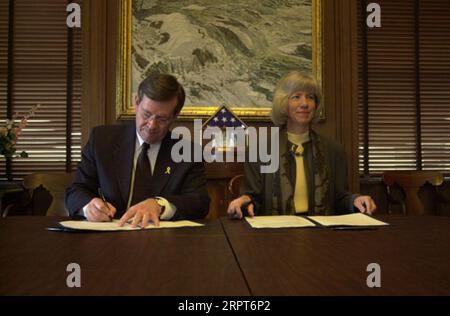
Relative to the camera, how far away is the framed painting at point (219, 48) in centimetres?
407

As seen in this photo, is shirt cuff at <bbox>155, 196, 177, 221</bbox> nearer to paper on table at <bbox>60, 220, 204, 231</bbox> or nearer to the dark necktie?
paper on table at <bbox>60, 220, 204, 231</bbox>

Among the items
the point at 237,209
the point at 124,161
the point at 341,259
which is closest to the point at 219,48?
the point at 124,161

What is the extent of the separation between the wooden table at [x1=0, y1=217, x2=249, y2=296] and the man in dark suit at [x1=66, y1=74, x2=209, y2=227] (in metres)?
0.62

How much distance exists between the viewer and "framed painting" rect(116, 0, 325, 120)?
4074 mm

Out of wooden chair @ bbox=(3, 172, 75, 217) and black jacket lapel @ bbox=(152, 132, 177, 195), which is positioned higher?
black jacket lapel @ bbox=(152, 132, 177, 195)

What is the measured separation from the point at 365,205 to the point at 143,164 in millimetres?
1161

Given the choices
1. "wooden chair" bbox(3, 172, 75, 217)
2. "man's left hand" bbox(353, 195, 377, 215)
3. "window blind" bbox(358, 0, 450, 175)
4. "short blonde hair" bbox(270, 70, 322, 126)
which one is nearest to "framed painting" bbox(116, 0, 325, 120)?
"window blind" bbox(358, 0, 450, 175)

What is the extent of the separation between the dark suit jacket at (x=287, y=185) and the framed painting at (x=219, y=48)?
1.64m

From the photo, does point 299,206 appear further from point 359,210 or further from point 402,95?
point 402,95

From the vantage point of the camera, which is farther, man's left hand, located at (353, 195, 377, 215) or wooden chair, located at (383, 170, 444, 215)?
wooden chair, located at (383, 170, 444, 215)

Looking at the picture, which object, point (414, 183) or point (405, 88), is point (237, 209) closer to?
point (414, 183)

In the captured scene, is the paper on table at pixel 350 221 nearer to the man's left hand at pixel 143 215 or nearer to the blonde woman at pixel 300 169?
the blonde woman at pixel 300 169

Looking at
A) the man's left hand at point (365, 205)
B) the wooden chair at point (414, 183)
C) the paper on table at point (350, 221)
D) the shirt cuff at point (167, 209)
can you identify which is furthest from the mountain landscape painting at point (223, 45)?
the paper on table at point (350, 221)
